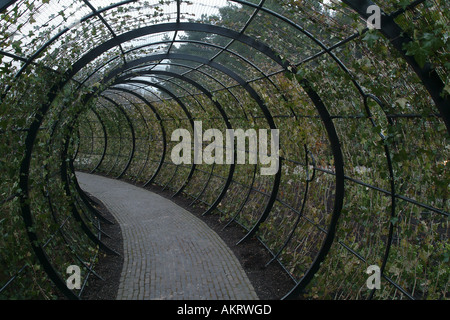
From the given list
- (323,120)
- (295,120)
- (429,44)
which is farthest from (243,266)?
(429,44)

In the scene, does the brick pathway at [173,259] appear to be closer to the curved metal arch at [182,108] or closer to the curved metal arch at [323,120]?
the curved metal arch at [182,108]

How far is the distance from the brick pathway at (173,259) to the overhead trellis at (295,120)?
76 cm

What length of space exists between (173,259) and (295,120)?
12.0 ft

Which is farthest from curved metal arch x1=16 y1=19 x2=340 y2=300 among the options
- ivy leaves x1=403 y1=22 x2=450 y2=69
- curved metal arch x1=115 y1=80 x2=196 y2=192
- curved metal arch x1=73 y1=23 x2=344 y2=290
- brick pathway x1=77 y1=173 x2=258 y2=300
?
curved metal arch x1=115 y1=80 x2=196 y2=192

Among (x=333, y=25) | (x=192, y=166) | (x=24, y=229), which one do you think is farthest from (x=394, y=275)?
(x=192, y=166)

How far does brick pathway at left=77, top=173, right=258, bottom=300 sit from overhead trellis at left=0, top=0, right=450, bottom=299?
760 millimetres

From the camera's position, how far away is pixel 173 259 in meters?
7.20

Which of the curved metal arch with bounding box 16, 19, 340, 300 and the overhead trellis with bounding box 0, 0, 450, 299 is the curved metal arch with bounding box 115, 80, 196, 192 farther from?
the curved metal arch with bounding box 16, 19, 340, 300

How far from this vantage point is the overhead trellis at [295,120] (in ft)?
10.7

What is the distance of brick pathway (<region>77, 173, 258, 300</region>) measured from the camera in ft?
19.3

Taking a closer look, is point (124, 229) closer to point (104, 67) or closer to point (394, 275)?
point (104, 67)

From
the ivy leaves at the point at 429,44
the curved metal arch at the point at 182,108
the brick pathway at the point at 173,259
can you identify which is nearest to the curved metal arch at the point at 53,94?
the brick pathway at the point at 173,259

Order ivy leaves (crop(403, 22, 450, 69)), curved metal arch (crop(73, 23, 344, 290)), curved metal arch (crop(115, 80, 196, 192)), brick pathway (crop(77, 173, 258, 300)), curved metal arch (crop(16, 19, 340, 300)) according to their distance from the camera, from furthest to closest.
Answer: curved metal arch (crop(115, 80, 196, 192)) < brick pathway (crop(77, 173, 258, 300)) < curved metal arch (crop(73, 23, 344, 290)) < curved metal arch (crop(16, 19, 340, 300)) < ivy leaves (crop(403, 22, 450, 69))

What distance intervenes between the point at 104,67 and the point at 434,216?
260 inches
